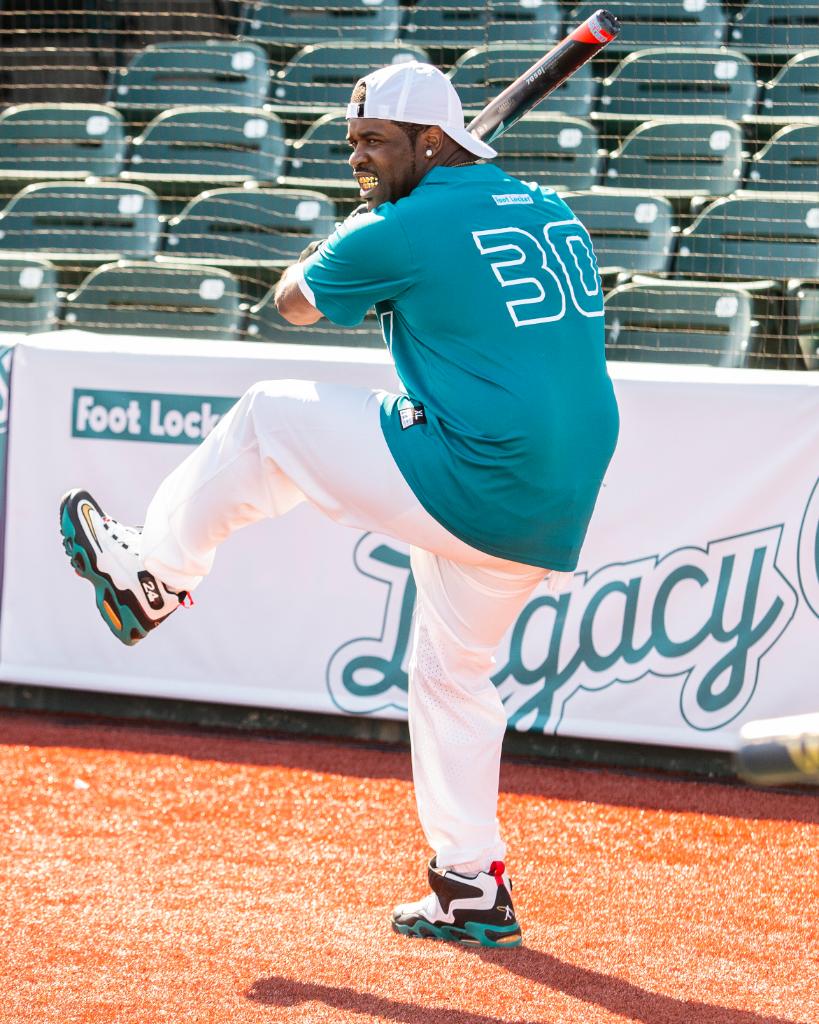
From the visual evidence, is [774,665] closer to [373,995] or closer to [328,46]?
[373,995]

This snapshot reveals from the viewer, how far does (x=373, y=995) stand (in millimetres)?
2902

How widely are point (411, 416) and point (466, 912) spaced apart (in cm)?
115

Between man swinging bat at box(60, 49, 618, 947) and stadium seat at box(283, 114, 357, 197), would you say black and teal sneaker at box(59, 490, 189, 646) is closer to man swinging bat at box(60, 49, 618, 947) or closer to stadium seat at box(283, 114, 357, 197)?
man swinging bat at box(60, 49, 618, 947)

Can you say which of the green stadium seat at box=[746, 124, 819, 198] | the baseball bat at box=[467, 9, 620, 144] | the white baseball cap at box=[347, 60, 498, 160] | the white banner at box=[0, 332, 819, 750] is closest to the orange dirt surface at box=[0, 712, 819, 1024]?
the white banner at box=[0, 332, 819, 750]

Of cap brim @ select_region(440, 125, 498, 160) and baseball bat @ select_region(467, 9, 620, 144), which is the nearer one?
cap brim @ select_region(440, 125, 498, 160)

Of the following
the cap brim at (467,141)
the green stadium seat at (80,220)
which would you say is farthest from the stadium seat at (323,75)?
the cap brim at (467,141)

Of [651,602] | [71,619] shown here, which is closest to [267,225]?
[71,619]

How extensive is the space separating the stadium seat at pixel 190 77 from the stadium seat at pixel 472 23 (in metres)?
0.90

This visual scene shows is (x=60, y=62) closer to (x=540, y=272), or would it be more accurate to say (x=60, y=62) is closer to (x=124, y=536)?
(x=124, y=536)

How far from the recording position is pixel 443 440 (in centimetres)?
299

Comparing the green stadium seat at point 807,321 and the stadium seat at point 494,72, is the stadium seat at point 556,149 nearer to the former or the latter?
the stadium seat at point 494,72

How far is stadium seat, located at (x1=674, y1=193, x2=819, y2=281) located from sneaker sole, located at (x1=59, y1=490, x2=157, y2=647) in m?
3.21

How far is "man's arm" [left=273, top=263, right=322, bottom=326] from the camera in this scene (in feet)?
10.2

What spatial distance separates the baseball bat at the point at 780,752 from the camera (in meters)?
1.33
